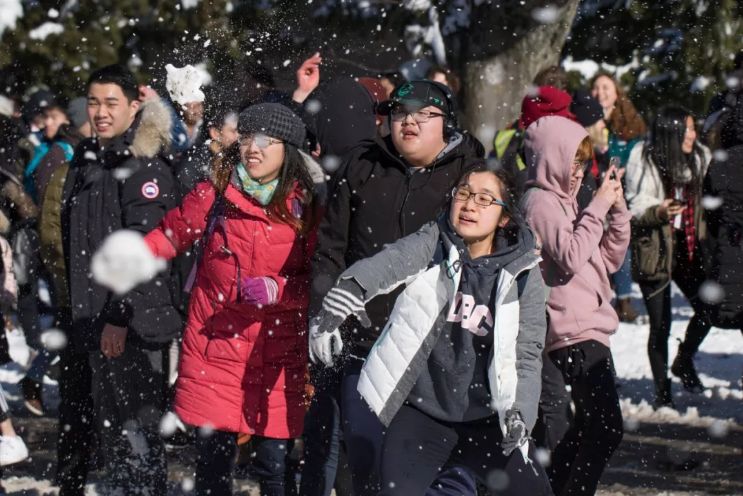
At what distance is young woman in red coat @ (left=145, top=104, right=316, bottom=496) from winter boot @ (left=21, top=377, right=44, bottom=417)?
384 cm

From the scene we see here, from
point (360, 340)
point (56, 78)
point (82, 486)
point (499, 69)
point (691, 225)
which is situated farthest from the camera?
point (56, 78)

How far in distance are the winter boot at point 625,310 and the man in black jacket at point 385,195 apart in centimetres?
718

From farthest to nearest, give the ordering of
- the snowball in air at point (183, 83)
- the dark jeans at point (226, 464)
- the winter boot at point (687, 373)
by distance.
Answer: the winter boot at point (687, 373) < the snowball in air at point (183, 83) < the dark jeans at point (226, 464)

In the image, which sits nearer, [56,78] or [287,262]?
[287,262]

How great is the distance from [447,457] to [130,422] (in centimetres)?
180

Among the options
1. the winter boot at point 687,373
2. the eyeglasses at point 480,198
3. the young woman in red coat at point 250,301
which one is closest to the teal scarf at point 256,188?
the young woman in red coat at point 250,301

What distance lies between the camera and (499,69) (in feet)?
44.9

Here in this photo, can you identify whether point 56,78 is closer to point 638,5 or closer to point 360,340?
point 638,5

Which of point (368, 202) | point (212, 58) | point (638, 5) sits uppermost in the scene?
point (368, 202)

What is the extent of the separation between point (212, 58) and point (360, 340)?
18.4 feet

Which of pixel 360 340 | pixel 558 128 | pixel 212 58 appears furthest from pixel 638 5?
pixel 360 340

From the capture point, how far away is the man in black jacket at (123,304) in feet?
18.4

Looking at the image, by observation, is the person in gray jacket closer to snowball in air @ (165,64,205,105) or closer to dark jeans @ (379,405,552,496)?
dark jeans @ (379,405,552,496)

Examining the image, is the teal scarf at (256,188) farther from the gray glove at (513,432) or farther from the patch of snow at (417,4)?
the patch of snow at (417,4)
